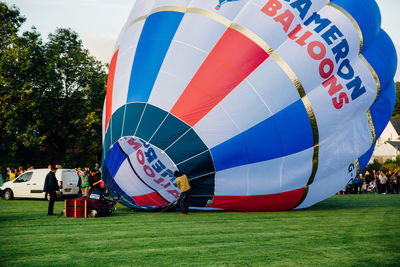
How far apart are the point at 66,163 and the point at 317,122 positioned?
24.8 m

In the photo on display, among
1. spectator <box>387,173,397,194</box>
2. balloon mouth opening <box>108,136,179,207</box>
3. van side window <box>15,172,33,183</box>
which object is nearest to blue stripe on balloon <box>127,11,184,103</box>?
balloon mouth opening <box>108,136,179,207</box>

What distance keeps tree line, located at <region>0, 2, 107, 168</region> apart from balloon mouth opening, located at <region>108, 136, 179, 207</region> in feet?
65.9

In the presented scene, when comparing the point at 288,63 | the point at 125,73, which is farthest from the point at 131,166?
the point at 288,63

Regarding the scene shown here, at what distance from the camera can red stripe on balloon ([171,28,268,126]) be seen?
9.50 metres

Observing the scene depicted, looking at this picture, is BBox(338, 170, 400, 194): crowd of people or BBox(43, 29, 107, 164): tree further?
BBox(43, 29, 107, 164): tree

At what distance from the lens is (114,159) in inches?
429

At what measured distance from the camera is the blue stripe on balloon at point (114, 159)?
10750 millimetres

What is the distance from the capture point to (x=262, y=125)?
9562mm

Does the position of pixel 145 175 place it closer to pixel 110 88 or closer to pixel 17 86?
pixel 110 88

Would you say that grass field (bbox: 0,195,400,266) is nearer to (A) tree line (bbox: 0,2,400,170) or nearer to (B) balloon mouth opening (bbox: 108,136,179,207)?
(B) balloon mouth opening (bbox: 108,136,179,207)

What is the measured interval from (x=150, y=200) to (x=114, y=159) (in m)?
1.53

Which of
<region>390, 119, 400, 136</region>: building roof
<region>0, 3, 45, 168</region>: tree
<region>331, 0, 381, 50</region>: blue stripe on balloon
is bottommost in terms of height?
<region>331, 0, 381, 50</region>: blue stripe on balloon

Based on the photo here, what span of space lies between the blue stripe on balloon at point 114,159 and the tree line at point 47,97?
791 inches

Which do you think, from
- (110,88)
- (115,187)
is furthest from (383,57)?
(115,187)
